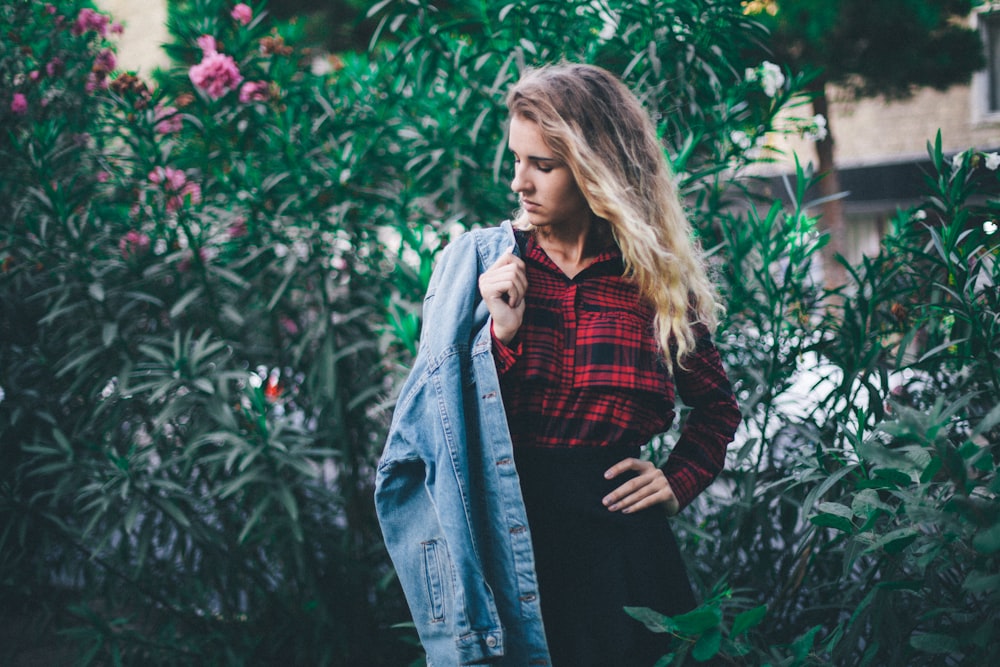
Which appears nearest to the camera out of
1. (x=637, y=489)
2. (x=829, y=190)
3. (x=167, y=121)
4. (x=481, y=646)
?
(x=481, y=646)

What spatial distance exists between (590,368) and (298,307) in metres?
1.80

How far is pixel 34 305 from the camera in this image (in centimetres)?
289

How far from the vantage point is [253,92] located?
2.78 m

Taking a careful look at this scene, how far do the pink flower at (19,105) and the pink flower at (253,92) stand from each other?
3.21ft

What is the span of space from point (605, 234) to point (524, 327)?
0.31m

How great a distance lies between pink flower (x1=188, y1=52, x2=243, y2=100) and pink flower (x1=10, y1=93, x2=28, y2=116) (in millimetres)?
823

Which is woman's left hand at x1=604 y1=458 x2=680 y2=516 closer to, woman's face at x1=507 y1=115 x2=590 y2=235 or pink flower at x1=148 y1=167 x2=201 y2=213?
woman's face at x1=507 y1=115 x2=590 y2=235

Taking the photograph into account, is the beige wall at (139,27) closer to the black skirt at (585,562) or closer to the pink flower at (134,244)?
the pink flower at (134,244)

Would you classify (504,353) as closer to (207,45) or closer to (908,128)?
(207,45)

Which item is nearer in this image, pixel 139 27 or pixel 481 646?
pixel 481 646

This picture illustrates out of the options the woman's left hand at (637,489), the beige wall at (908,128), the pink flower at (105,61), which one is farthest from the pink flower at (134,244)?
the beige wall at (908,128)

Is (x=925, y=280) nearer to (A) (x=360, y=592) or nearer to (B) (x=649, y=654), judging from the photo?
(B) (x=649, y=654)

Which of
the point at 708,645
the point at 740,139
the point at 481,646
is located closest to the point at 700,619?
the point at 708,645

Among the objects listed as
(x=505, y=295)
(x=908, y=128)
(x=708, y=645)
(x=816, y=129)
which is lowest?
(x=708, y=645)
